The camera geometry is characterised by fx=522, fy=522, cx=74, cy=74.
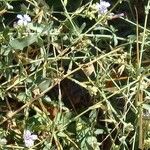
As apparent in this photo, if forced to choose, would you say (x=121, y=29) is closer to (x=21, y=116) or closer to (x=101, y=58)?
(x=101, y=58)

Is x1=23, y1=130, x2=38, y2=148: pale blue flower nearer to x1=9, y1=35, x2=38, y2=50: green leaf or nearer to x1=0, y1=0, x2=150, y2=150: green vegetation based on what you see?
x1=0, y1=0, x2=150, y2=150: green vegetation

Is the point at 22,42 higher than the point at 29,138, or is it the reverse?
the point at 22,42

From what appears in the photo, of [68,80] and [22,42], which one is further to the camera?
[68,80]

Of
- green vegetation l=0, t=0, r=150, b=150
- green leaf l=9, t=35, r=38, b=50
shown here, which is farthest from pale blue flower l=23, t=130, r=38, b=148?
green leaf l=9, t=35, r=38, b=50

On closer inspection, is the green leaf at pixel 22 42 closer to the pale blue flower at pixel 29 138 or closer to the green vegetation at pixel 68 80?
the green vegetation at pixel 68 80

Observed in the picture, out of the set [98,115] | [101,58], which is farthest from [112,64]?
[98,115]

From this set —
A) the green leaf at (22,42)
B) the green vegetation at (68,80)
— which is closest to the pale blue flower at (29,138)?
the green vegetation at (68,80)
